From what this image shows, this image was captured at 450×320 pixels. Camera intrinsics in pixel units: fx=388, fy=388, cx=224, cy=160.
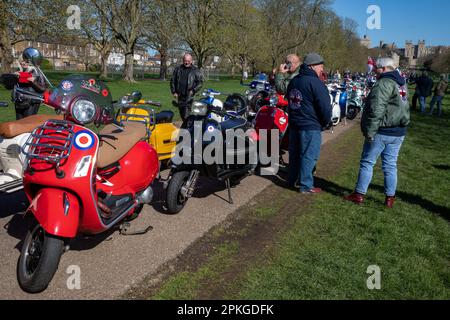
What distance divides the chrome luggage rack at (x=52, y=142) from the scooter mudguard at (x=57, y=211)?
0.84 ft

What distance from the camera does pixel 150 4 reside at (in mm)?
28031

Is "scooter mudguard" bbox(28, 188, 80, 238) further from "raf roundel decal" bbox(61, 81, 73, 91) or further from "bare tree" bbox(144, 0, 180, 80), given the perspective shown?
"bare tree" bbox(144, 0, 180, 80)

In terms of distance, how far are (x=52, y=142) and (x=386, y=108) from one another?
12.3 ft

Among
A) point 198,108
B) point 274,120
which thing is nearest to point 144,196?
point 198,108

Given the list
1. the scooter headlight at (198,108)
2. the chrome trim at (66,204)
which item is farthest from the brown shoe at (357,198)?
the chrome trim at (66,204)

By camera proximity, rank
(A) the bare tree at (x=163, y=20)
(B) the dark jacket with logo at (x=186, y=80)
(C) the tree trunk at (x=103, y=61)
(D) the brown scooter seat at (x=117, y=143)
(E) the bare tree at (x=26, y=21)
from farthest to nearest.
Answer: (C) the tree trunk at (x=103, y=61) < (A) the bare tree at (x=163, y=20) < (E) the bare tree at (x=26, y=21) < (B) the dark jacket with logo at (x=186, y=80) < (D) the brown scooter seat at (x=117, y=143)

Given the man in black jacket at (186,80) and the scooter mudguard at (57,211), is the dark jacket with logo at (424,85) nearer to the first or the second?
the man in black jacket at (186,80)

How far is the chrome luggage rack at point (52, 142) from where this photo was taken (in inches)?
115

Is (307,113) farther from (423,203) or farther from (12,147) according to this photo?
(12,147)

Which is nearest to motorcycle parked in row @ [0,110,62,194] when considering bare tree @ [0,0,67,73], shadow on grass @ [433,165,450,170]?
shadow on grass @ [433,165,450,170]

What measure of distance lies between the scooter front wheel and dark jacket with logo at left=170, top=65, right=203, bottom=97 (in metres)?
5.40

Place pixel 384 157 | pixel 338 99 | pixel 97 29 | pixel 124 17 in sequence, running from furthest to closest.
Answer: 1. pixel 97 29
2. pixel 124 17
3. pixel 338 99
4. pixel 384 157

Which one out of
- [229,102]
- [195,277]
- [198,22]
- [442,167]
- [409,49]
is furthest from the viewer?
[409,49]

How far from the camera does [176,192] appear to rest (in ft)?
14.7
